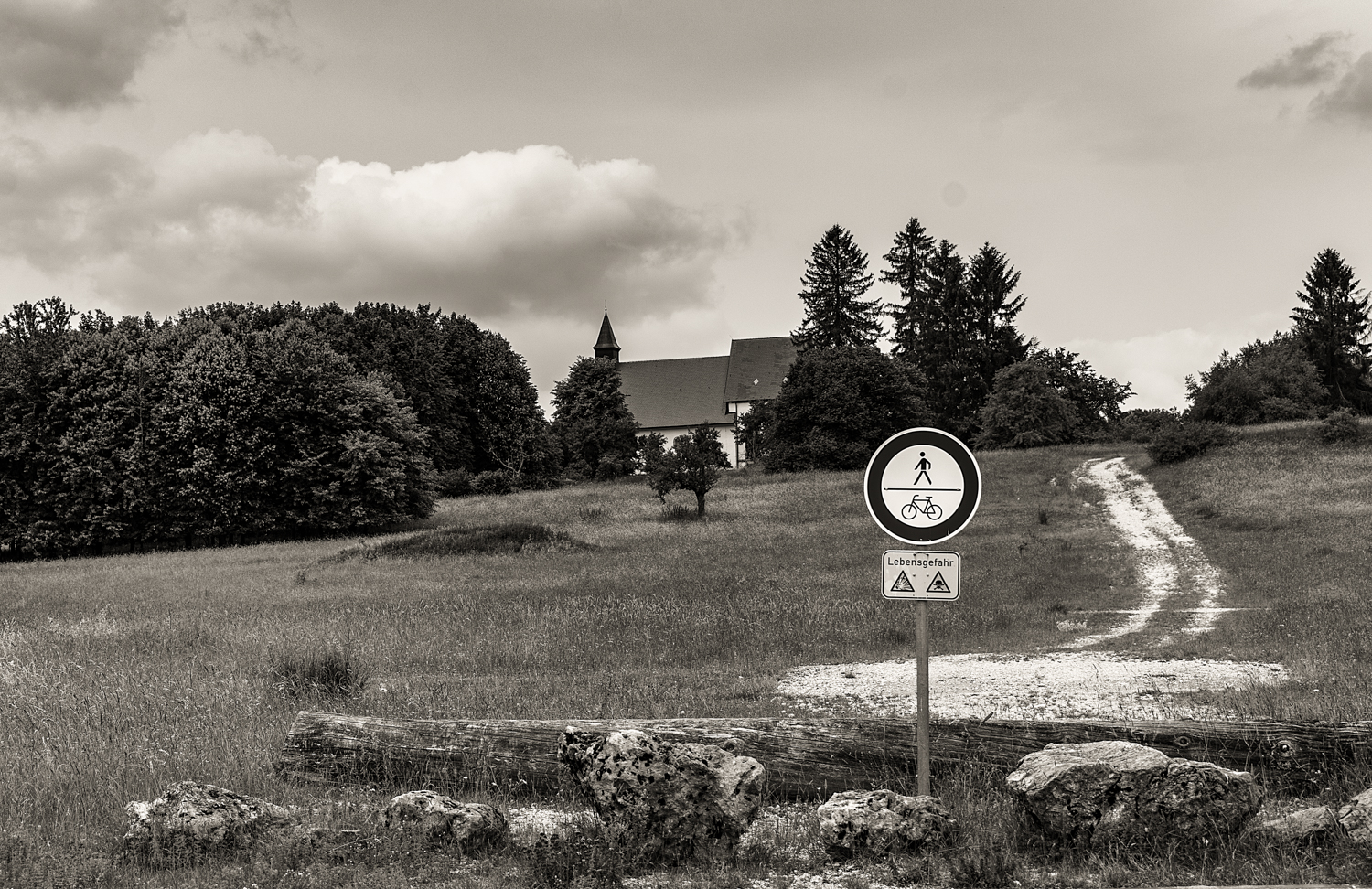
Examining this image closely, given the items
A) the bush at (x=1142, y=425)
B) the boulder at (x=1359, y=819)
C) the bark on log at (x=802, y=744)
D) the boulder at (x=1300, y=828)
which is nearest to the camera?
the boulder at (x=1359, y=819)

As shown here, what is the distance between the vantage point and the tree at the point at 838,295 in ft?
275

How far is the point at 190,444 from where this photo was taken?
47469 mm

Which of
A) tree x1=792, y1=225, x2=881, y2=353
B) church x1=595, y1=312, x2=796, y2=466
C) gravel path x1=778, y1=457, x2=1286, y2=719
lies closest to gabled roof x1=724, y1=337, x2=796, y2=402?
church x1=595, y1=312, x2=796, y2=466

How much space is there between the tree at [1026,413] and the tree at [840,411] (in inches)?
230

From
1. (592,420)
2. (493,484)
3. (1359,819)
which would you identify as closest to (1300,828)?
(1359,819)

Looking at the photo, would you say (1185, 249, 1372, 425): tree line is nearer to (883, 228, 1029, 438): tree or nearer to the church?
(883, 228, 1029, 438): tree

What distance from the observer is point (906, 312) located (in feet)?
275

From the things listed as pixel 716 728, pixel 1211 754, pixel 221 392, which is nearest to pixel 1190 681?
pixel 1211 754

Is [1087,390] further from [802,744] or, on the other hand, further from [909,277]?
[802,744]

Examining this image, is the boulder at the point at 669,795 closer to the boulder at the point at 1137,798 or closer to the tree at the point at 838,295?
the boulder at the point at 1137,798

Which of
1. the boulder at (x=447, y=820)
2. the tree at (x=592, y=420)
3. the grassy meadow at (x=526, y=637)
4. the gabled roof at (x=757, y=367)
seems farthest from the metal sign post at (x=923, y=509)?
the gabled roof at (x=757, y=367)

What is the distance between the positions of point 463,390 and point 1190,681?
64.6m

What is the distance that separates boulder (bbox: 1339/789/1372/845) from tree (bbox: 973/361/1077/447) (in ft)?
207

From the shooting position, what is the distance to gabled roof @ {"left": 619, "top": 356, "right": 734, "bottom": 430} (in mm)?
103750
